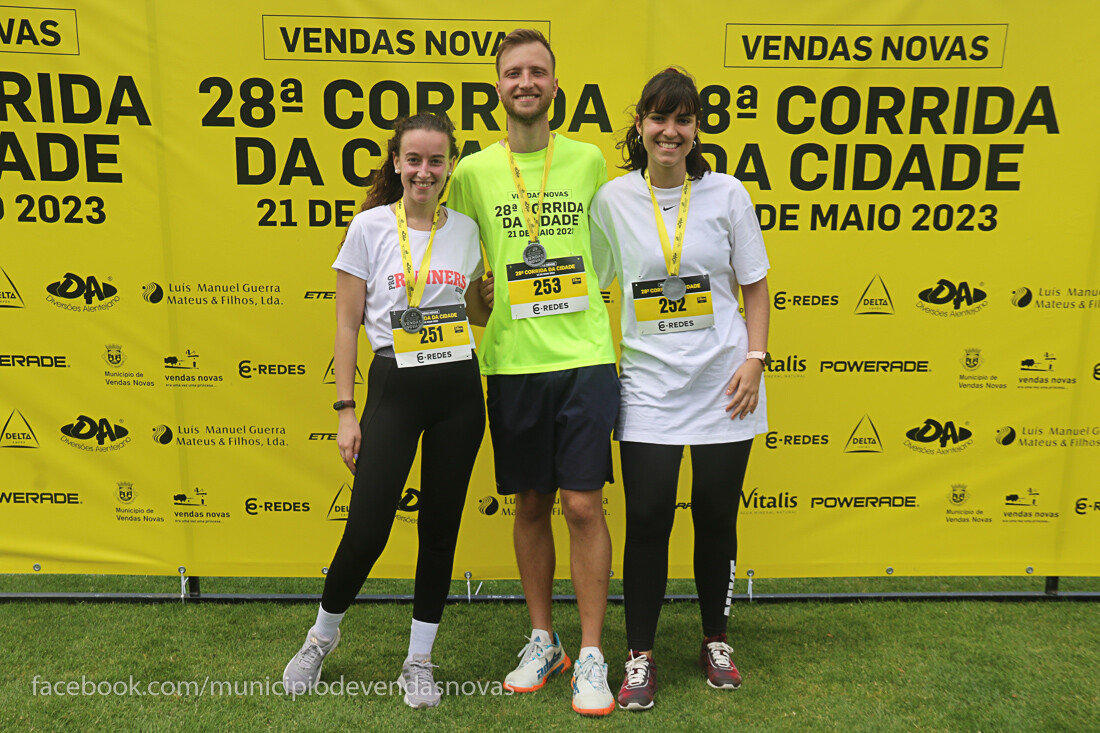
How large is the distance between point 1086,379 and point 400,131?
2940 millimetres

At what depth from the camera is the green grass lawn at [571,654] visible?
228 centimetres

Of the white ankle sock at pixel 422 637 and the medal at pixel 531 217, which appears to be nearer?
the medal at pixel 531 217

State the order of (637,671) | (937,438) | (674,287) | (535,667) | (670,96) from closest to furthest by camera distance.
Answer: (670,96), (674,287), (637,671), (535,667), (937,438)

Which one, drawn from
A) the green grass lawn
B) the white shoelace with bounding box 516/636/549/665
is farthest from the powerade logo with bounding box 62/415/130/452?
the white shoelace with bounding box 516/636/549/665

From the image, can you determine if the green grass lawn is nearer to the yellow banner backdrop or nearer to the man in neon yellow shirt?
the yellow banner backdrop

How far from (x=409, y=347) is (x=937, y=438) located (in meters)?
2.31

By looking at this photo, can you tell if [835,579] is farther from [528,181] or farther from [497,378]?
[528,181]

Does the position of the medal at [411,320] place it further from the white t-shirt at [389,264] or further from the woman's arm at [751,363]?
the woman's arm at [751,363]

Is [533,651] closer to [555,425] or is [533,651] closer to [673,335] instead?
[555,425]

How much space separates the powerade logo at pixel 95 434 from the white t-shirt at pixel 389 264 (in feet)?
5.06

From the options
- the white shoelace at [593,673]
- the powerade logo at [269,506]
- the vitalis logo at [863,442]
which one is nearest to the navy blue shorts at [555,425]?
the white shoelace at [593,673]

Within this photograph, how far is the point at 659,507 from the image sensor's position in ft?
7.49

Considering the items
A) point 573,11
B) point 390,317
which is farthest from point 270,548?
point 573,11

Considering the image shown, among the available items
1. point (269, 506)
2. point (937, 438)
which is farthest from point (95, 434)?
point (937, 438)
